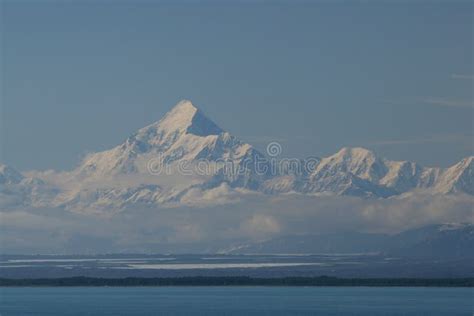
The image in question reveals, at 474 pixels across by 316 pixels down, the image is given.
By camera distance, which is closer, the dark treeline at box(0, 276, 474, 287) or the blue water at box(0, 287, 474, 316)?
→ the blue water at box(0, 287, 474, 316)

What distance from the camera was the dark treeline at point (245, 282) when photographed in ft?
470

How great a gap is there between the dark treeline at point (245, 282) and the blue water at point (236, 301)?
3288 millimetres

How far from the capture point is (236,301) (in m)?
114

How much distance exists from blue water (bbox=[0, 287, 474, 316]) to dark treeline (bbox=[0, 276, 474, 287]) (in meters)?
3.29

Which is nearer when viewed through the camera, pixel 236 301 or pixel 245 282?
pixel 236 301

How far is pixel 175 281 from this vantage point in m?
147

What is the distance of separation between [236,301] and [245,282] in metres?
31.8

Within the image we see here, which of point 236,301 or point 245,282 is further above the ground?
point 245,282

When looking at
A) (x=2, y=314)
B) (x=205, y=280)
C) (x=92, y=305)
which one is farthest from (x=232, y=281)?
(x=2, y=314)

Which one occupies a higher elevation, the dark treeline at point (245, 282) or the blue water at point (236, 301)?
the dark treeline at point (245, 282)

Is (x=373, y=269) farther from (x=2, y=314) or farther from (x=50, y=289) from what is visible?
(x=2, y=314)

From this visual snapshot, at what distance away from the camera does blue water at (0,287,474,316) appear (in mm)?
101312

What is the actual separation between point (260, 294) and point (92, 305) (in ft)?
65.1

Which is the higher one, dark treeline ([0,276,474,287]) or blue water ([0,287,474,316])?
dark treeline ([0,276,474,287])
